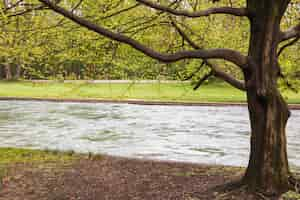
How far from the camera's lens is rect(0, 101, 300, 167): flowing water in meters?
9.87

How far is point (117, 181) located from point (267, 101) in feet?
8.14

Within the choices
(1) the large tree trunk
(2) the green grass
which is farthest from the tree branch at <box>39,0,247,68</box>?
(2) the green grass

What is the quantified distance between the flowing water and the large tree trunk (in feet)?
12.3

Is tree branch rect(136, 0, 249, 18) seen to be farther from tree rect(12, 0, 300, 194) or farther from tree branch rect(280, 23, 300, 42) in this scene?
tree branch rect(280, 23, 300, 42)

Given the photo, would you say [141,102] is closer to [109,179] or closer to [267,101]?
[109,179]

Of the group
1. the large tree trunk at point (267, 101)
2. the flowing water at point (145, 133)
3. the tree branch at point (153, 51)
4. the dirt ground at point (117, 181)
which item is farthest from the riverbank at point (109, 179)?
the flowing water at point (145, 133)

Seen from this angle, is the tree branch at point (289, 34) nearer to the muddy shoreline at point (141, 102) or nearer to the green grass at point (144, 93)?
the green grass at point (144, 93)

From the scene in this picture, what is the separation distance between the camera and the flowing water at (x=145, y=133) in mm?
9872

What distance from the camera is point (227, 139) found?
11969mm

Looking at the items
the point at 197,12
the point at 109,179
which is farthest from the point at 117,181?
the point at 197,12

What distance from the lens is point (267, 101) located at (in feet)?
15.3

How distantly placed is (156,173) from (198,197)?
1.49 metres

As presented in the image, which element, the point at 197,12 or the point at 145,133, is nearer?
the point at 197,12

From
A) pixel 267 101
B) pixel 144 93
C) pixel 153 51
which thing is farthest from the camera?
pixel 144 93
